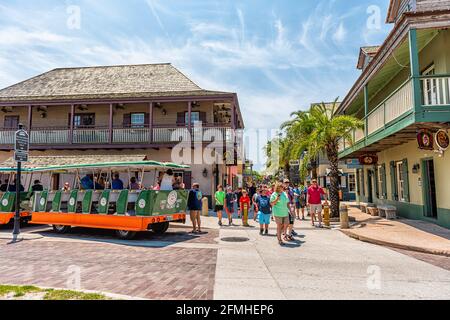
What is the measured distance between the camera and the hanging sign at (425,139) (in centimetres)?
1037

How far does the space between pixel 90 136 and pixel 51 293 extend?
1734 cm

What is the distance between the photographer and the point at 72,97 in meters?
20.5

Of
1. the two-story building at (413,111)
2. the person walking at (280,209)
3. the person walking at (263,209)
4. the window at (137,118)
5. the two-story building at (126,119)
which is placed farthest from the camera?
the window at (137,118)

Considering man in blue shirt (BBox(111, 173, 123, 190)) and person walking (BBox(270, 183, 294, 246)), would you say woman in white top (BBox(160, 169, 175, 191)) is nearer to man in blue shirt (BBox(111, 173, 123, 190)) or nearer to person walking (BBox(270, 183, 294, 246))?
man in blue shirt (BBox(111, 173, 123, 190))

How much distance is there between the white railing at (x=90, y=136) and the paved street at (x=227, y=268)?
11.2m

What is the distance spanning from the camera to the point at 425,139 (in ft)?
34.1

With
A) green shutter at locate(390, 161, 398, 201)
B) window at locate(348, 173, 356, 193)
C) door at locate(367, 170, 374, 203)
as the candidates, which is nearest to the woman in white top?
green shutter at locate(390, 161, 398, 201)

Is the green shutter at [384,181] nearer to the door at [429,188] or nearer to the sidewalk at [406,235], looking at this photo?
the sidewalk at [406,235]

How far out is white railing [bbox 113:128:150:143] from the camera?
65.2ft

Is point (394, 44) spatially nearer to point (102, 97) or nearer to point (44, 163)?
point (102, 97)

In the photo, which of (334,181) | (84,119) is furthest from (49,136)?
(334,181)

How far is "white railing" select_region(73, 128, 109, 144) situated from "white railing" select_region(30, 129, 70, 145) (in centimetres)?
68

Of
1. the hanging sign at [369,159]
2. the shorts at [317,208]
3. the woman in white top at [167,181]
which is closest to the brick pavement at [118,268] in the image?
the woman in white top at [167,181]
